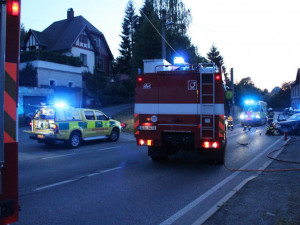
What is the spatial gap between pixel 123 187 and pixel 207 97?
3.52m

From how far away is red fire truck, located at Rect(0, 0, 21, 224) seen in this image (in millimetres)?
2471

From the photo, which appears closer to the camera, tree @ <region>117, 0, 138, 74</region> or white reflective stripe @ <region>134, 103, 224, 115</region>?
white reflective stripe @ <region>134, 103, 224, 115</region>

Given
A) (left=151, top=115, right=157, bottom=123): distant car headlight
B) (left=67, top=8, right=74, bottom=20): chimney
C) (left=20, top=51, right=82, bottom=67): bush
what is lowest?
(left=151, top=115, right=157, bottom=123): distant car headlight

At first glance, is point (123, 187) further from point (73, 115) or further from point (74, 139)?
point (73, 115)

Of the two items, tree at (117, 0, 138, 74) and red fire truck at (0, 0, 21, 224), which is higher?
tree at (117, 0, 138, 74)

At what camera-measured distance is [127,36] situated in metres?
55.0

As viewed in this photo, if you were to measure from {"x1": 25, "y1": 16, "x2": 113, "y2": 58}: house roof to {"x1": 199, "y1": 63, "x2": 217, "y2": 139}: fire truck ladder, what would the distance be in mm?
30240

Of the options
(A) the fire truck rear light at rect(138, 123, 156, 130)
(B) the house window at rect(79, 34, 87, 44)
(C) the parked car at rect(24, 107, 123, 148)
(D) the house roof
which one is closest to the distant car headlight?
(A) the fire truck rear light at rect(138, 123, 156, 130)

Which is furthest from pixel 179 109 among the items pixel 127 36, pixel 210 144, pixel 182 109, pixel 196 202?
pixel 127 36

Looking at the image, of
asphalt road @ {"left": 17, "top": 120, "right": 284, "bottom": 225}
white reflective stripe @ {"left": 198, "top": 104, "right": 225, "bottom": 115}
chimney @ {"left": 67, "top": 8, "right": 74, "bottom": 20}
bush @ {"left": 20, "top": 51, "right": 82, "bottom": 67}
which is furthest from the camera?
chimney @ {"left": 67, "top": 8, "right": 74, "bottom": 20}

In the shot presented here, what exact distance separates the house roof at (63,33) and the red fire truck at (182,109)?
29321mm

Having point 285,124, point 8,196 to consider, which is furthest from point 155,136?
point 285,124

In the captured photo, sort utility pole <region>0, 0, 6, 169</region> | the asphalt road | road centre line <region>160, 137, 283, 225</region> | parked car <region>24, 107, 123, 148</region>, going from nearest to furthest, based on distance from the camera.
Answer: utility pole <region>0, 0, 6, 169</region>, road centre line <region>160, 137, 283, 225</region>, the asphalt road, parked car <region>24, 107, 123, 148</region>

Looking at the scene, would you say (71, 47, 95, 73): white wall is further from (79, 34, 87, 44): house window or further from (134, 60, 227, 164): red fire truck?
(134, 60, 227, 164): red fire truck
